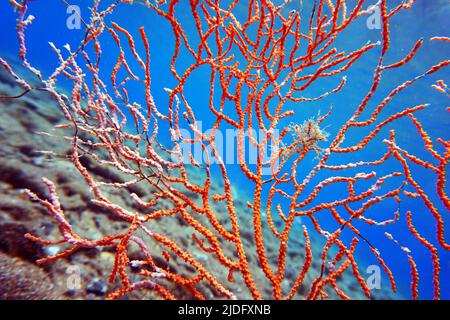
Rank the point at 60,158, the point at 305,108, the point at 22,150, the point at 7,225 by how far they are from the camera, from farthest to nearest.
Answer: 1. the point at 305,108
2. the point at 60,158
3. the point at 22,150
4. the point at 7,225

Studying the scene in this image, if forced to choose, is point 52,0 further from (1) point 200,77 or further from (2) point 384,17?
(2) point 384,17

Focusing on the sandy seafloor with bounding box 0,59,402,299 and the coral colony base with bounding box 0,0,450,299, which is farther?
the sandy seafloor with bounding box 0,59,402,299

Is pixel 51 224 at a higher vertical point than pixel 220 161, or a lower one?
lower

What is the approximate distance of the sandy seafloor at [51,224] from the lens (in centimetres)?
286

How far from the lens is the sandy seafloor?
286 cm

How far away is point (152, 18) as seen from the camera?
119ft

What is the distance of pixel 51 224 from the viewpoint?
337 cm

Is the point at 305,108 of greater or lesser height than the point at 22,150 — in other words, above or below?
above

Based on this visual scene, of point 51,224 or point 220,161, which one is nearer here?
point 220,161

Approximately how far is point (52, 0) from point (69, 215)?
7107 cm
